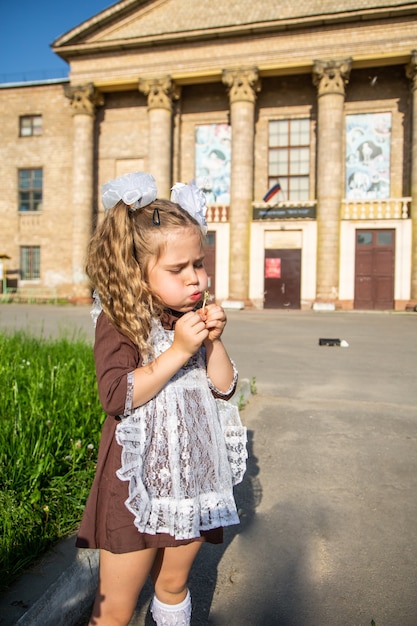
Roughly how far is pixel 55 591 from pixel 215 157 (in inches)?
947

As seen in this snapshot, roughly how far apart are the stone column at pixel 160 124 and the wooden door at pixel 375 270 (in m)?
9.68

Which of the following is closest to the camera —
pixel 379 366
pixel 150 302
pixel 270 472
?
pixel 150 302

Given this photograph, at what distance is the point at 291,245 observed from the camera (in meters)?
22.8

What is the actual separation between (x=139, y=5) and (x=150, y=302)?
26.7 metres

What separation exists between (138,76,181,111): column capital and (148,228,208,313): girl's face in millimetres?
23898

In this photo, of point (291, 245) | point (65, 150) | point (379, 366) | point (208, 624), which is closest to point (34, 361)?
point (208, 624)

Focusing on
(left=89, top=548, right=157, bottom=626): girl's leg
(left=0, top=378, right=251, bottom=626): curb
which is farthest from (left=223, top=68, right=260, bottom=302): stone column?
(left=89, top=548, right=157, bottom=626): girl's leg

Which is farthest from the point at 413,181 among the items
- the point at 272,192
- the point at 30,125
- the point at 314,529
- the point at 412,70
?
the point at 314,529

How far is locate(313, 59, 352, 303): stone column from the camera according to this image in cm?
2122

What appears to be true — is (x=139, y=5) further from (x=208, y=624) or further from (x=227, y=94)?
(x=208, y=624)

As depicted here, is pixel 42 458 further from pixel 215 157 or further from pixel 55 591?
pixel 215 157

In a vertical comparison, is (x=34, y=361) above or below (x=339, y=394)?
above

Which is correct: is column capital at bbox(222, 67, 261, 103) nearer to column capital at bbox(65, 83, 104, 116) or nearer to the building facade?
the building facade

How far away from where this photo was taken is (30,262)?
87.2ft
